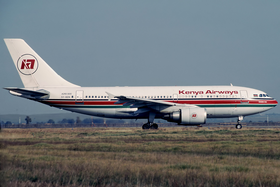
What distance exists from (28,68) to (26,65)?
37cm

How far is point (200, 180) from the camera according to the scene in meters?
10.0

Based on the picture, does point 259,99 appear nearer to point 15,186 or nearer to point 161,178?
point 161,178

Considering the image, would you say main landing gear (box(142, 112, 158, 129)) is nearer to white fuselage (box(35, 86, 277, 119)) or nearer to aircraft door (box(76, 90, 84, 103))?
white fuselage (box(35, 86, 277, 119))

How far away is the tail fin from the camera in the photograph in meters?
35.3

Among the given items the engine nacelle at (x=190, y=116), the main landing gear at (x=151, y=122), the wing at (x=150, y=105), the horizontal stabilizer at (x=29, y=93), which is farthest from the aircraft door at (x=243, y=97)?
the horizontal stabilizer at (x=29, y=93)

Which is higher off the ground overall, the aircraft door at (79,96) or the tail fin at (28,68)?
the tail fin at (28,68)

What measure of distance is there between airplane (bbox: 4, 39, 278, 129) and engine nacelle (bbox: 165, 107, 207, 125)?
541 millimetres

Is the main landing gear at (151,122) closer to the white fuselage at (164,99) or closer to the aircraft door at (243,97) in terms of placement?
the white fuselage at (164,99)

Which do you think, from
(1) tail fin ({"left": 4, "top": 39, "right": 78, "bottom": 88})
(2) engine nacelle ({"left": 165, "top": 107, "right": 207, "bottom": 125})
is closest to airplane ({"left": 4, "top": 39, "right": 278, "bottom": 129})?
(1) tail fin ({"left": 4, "top": 39, "right": 78, "bottom": 88})

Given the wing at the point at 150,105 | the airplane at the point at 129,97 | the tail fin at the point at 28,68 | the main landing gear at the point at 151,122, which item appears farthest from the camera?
the tail fin at the point at 28,68

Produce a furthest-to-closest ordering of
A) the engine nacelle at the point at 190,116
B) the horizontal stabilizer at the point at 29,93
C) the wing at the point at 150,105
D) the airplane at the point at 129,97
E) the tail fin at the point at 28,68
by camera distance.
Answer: the tail fin at the point at 28,68 → the airplane at the point at 129,97 → the horizontal stabilizer at the point at 29,93 → the wing at the point at 150,105 → the engine nacelle at the point at 190,116

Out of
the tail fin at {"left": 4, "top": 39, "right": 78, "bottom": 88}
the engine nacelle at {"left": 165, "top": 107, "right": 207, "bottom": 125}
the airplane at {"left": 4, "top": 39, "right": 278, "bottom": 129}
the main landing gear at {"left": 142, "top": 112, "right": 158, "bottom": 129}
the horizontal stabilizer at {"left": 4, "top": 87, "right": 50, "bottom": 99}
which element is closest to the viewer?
the engine nacelle at {"left": 165, "top": 107, "right": 207, "bottom": 125}

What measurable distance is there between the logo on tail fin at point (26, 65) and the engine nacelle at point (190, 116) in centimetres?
1509

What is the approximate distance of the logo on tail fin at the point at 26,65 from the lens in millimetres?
35375
